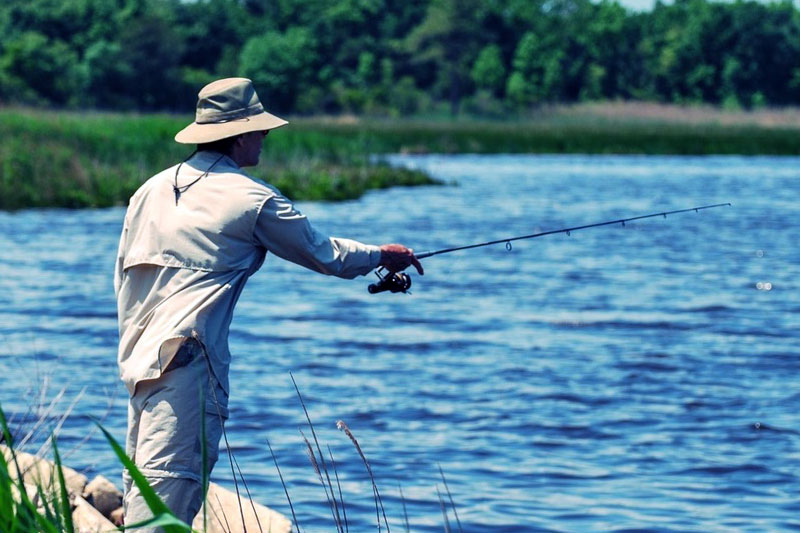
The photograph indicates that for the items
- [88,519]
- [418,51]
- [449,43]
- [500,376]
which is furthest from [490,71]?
[88,519]

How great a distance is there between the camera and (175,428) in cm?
461

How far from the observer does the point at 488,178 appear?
41312 mm

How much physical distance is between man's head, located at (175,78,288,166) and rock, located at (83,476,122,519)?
2161mm

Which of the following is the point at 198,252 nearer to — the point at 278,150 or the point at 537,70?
the point at 278,150

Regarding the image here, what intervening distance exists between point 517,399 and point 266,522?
4.60 meters

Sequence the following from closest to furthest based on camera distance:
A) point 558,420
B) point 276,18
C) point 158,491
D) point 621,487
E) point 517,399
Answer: point 158,491
point 621,487
point 558,420
point 517,399
point 276,18

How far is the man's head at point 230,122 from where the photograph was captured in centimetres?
481

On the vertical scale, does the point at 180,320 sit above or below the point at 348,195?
above

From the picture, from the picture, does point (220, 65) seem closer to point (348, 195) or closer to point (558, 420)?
point (348, 195)

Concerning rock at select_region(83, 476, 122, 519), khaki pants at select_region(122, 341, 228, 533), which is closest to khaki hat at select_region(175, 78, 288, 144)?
khaki pants at select_region(122, 341, 228, 533)

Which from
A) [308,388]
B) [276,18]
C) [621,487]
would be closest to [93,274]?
[308,388]

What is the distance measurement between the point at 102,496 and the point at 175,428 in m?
2.03

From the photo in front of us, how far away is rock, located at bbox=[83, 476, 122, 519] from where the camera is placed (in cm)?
646

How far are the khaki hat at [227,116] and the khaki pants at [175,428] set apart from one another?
2.28 feet
